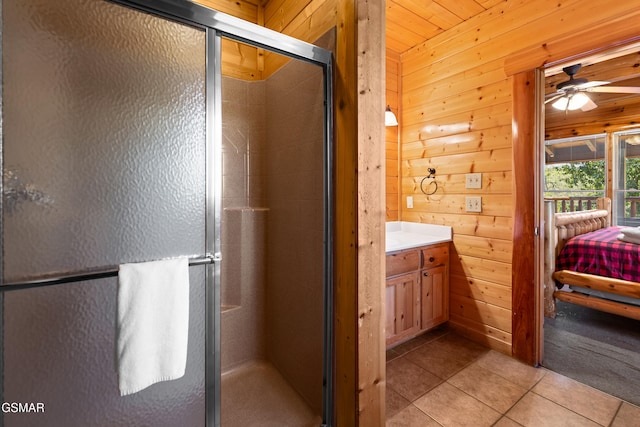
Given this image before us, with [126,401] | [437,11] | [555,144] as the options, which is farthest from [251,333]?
[555,144]

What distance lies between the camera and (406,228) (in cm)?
287

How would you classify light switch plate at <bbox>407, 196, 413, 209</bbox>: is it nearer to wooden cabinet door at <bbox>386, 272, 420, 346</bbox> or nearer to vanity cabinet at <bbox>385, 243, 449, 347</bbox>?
vanity cabinet at <bbox>385, 243, 449, 347</bbox>

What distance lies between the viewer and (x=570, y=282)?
280 centimetres

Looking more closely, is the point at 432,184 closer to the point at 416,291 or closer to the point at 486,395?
the point at 416,291

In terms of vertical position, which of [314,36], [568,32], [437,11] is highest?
[437,11]

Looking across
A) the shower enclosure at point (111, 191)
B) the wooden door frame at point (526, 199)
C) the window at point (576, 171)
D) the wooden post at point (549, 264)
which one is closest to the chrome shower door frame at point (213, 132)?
the shower enclosure at point (111, 191)

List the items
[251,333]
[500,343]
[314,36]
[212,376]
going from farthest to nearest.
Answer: [500,343] → [251,333] → [314,36] → [212,376]

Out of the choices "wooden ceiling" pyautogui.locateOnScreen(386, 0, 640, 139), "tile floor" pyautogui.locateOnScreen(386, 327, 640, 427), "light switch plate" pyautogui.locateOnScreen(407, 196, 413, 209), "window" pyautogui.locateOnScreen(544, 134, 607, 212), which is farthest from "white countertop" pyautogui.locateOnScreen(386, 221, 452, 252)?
"window" pyautogui.locateOnScreen(544, 134, 607, 212)

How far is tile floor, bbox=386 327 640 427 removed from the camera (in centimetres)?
156

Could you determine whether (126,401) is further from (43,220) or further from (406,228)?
(406,228)

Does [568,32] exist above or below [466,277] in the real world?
above

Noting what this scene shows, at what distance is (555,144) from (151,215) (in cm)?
708

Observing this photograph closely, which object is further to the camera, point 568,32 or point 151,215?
point 568,32

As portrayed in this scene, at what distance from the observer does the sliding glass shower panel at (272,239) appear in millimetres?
1555
